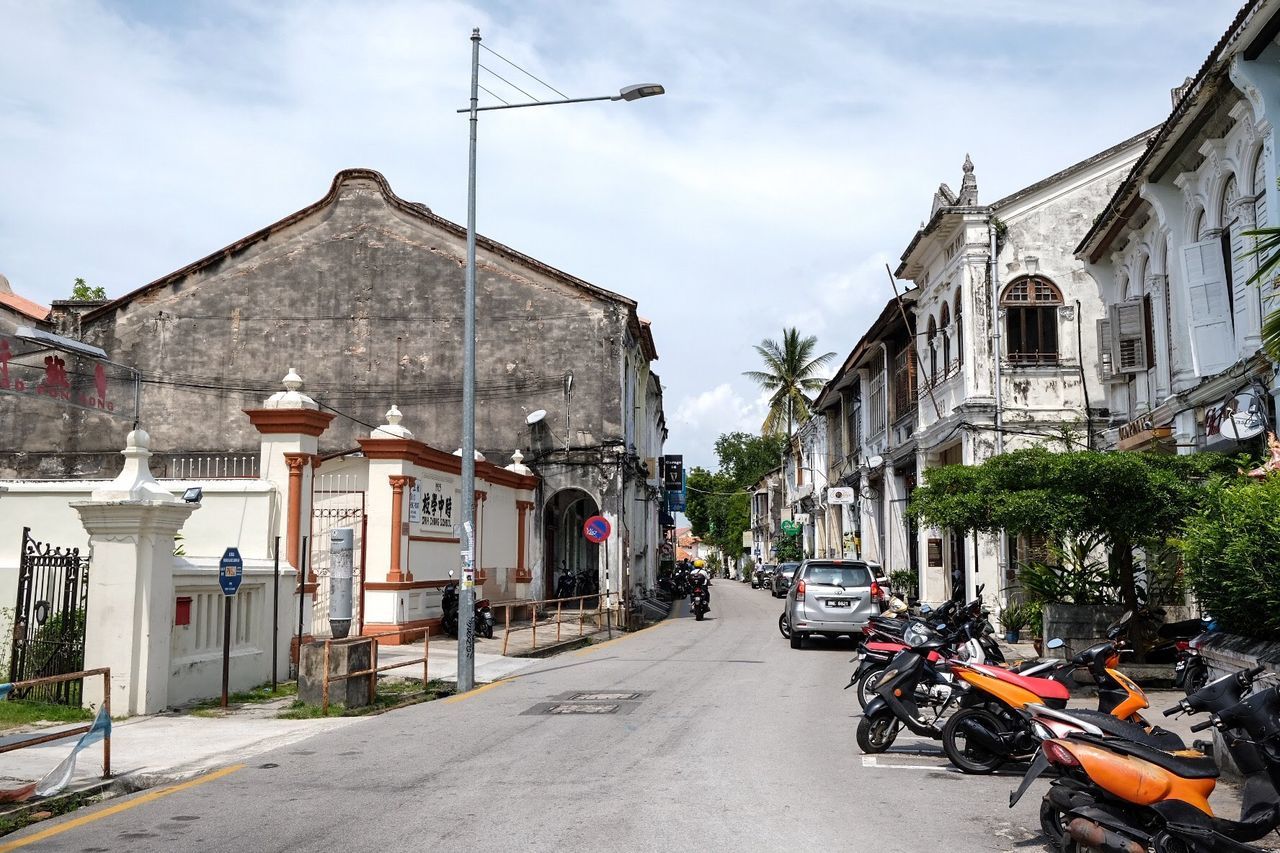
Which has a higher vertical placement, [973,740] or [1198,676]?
[1198,676]

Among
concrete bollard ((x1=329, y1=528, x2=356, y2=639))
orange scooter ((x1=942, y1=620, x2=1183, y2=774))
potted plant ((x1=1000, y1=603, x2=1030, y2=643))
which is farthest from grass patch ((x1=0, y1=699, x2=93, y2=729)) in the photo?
potted plant ((x1=1000, y1=603, x2=1030, y2=643))

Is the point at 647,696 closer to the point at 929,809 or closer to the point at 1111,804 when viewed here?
the point at 929,809

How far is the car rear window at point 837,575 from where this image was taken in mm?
20469

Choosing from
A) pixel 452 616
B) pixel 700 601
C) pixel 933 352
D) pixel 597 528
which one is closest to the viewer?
pixel 452 616

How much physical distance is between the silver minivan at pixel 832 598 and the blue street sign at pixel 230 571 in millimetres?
10941

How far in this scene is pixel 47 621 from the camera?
40.1 feet

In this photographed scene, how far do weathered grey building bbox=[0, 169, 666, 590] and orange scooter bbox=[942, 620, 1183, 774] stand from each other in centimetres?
2165

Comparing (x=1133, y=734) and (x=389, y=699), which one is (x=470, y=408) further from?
(x=1133, y=734)

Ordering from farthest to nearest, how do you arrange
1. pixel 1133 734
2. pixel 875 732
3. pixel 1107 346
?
1. pixel 1107 346
2. pixel 875 732
3. pixel 1133 734

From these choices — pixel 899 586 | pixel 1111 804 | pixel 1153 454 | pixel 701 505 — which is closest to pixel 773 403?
pixel 899 586

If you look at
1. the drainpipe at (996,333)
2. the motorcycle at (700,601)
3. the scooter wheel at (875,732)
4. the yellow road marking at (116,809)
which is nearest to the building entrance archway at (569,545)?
the motorcycle at (700,601)

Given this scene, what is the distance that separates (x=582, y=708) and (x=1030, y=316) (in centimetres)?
1601

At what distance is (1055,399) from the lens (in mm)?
24109

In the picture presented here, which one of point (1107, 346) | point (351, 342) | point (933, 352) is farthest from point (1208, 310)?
point (351, 342)
